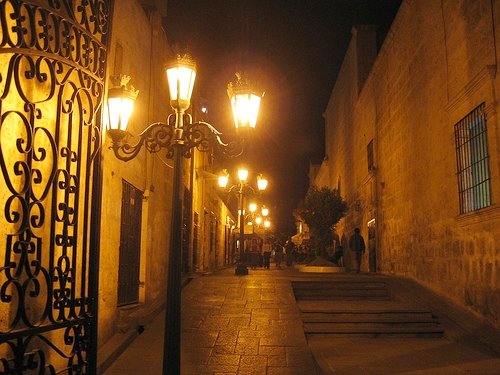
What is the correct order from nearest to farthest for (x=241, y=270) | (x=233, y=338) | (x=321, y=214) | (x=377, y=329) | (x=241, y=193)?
1. (x=233, y=338)
2. (x=377, y=329)
3. (x=241, y=193)
4. (x=241, y=270)
5. (x=321, y=214)

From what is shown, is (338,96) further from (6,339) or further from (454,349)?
(6,339)

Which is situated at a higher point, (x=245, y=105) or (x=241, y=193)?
(x=241, y=193)

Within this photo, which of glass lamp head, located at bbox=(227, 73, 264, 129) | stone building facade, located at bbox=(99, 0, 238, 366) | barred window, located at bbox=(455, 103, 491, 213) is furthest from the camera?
barred window, located at bbox=(455, 103, 491, 213)

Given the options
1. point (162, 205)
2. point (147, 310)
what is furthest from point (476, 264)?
point (162, 205)

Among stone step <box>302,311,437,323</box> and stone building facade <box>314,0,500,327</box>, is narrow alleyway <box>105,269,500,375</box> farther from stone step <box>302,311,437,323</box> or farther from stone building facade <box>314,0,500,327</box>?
stone building facade <box>314,0,500,327</box>

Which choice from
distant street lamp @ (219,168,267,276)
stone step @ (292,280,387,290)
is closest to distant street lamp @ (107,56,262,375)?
stone step @ (292,280,387,290)

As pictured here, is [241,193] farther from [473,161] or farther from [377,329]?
[473,161]

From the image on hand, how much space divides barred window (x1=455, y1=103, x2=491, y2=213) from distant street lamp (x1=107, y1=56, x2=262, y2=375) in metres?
5.27

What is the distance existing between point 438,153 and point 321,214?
8950 millimetres

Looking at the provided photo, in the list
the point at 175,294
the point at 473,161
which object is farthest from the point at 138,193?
the point at 473,161

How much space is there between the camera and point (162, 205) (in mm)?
12258

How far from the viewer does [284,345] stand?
7.96 m

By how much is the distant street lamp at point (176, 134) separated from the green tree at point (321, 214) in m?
14.2

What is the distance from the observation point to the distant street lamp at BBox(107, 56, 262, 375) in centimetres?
507
